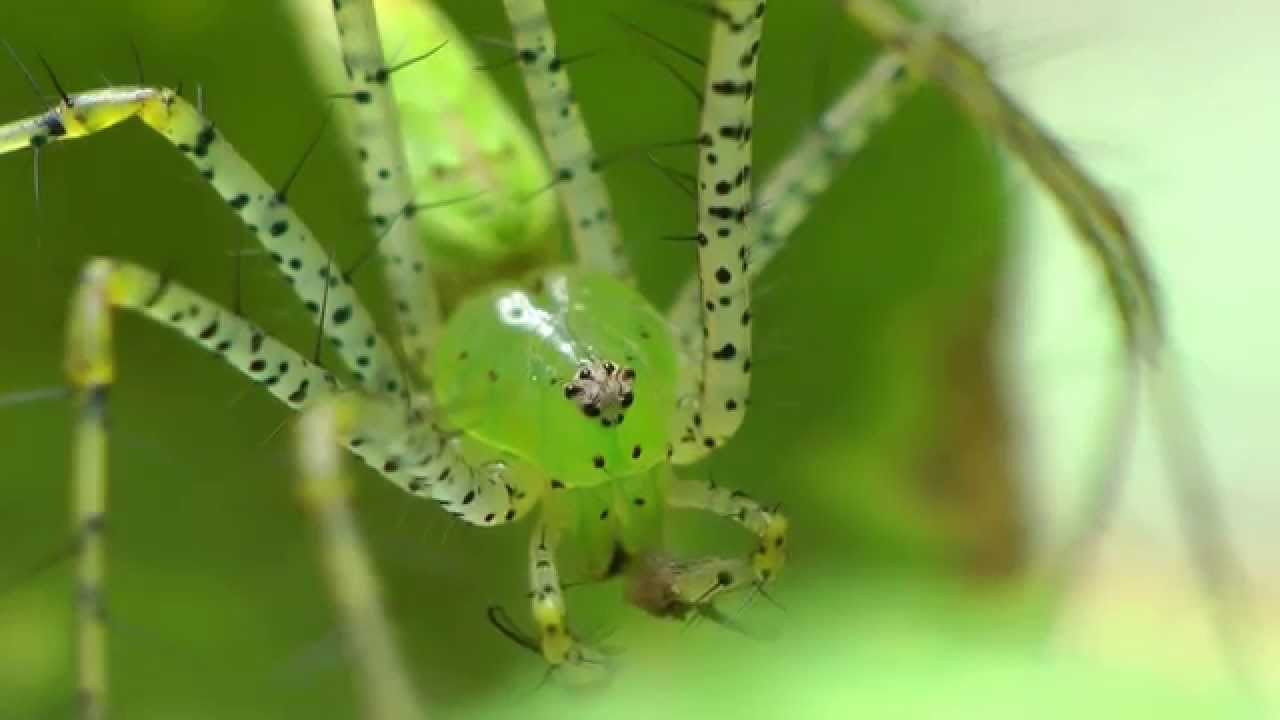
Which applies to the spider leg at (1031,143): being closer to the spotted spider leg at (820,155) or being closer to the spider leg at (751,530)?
the spotted spider leg at (820,155)

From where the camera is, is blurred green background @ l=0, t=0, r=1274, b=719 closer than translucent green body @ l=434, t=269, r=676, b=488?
No

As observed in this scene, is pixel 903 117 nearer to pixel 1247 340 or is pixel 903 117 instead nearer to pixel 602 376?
pixel 1247 340

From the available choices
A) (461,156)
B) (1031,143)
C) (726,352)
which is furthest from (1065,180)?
(461,156)

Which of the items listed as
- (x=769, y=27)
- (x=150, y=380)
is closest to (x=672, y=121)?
(x=769, y=27)

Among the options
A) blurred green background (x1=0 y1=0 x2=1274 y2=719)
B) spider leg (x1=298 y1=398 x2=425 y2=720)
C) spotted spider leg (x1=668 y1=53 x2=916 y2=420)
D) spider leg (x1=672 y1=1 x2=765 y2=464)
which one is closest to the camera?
spider leg (x1=298 y1=398 x2=425 y2=720)

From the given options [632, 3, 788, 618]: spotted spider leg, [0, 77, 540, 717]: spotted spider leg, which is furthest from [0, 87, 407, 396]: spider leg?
[632, 3, 788, 618]: spotted spider leg

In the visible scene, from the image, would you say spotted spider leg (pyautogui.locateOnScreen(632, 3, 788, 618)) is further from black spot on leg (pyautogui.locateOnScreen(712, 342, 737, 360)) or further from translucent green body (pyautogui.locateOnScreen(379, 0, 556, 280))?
translucent green body (pyautogui.locateOnScreen(379, 0, 556, 280))

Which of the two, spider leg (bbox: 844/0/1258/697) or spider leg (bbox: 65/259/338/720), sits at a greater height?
spider leg (bbox: 844/0/1258/697)
